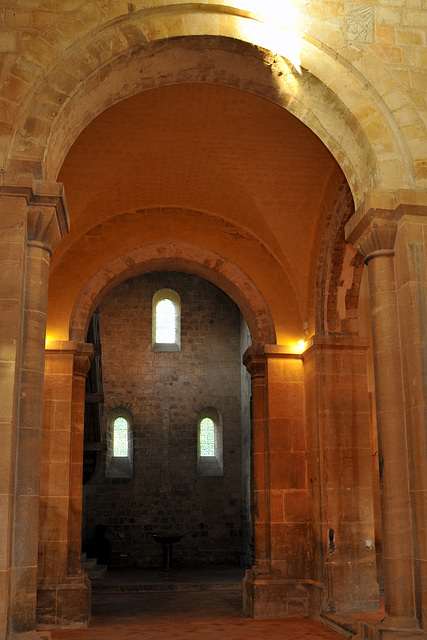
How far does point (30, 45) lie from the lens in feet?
20.2

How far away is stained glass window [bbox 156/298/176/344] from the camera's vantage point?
20.4 m

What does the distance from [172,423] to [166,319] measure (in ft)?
9.87

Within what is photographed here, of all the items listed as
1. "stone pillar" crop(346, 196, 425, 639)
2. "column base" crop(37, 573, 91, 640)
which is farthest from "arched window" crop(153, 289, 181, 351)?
"stone pillar" crop(346, 196, 425, 639)

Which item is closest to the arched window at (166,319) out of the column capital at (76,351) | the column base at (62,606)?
the column capital at (76,351)

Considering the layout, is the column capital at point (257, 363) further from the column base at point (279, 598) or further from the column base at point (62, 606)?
the column base at point (62, 606)

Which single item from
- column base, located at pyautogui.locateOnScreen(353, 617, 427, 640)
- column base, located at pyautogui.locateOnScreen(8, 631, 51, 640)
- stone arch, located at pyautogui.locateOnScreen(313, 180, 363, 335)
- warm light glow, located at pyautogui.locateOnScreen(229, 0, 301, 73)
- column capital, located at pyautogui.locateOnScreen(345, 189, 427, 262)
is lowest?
column base, located at pyautogui.locateOnScreen(353, 617, 427, 640)

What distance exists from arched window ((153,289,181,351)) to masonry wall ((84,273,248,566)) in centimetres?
23

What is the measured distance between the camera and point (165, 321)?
20531 mm

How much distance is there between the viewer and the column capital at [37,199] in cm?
579

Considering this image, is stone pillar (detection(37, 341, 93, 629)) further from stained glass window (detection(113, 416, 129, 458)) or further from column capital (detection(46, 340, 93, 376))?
stained glass window (detection(113, 416, 129, 458))

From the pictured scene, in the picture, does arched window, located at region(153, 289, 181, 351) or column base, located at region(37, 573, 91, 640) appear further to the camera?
arched window, located at region(153, 289, 181, 351)

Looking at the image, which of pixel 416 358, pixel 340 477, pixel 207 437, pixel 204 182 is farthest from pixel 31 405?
pixel 207 437

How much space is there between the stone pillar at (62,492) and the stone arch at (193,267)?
89 cm

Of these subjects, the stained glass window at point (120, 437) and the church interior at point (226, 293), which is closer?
the church interior at point (226, 293)
